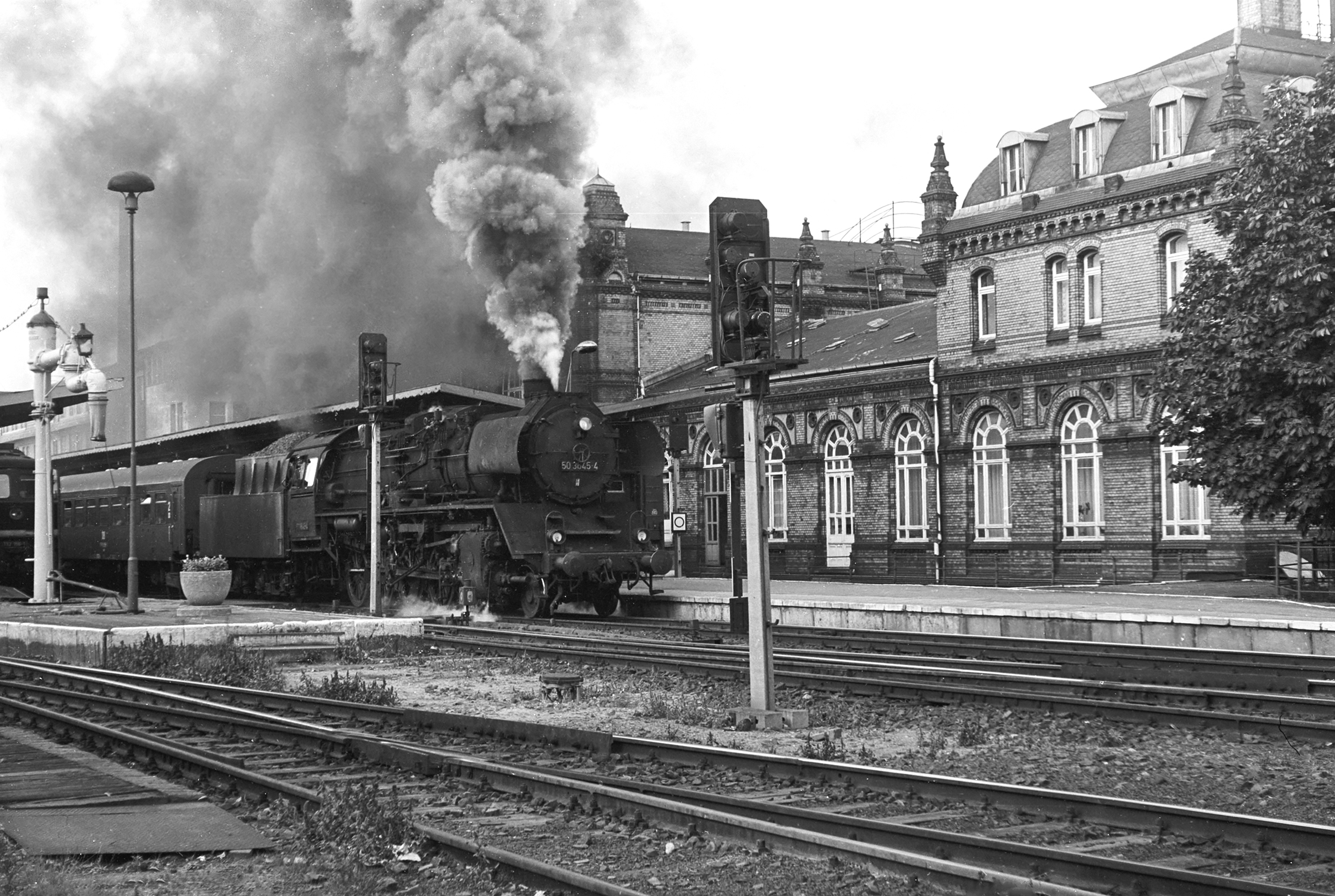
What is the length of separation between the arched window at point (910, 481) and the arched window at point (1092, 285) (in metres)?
5.12

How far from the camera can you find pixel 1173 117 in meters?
32.6

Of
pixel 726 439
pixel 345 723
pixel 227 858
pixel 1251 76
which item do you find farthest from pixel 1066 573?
pixel 227 858

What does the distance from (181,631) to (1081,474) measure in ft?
66.7

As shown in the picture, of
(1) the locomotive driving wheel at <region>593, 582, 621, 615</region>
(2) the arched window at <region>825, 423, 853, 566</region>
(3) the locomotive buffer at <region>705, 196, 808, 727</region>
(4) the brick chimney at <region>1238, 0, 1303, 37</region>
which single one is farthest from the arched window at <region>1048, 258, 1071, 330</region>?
(3) the locomotive buffer at <region>705, 196, 808, 727</region>

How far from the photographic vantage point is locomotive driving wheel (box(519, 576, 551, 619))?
77.2ft

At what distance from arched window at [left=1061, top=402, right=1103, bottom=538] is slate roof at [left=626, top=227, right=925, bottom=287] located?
56.3 ft

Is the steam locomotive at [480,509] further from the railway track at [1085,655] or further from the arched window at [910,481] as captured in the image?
the arched window at [910,481]

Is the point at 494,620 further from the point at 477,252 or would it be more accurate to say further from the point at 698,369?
the point at 698,369

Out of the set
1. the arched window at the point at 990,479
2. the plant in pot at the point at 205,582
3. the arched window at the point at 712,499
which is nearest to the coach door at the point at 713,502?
the arched window at the point at 712,499

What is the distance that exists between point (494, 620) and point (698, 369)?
2725 centimetres

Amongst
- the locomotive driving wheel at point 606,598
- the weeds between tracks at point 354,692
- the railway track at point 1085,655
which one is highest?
the locomotive driving wheel at point 606,598

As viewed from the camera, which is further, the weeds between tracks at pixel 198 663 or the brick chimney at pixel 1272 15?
the brick chimney at pixel 1272 15

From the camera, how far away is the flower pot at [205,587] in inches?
934

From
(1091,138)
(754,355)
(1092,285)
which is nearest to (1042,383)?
(1092,285)
